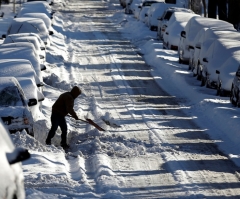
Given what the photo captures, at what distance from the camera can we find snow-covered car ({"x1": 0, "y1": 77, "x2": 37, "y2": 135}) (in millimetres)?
14102

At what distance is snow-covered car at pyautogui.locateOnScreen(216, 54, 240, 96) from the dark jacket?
6688 millimetres

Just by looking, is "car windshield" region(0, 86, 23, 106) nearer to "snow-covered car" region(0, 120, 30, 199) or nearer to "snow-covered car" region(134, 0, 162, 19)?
"snow-covered car" region(0, 120, 30, 199)

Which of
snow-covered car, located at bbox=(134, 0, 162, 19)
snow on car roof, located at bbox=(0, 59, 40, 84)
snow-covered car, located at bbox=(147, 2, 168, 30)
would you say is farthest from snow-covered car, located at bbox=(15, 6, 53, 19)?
snow on car roof, located at bbox=(0, 59, 40, 84)

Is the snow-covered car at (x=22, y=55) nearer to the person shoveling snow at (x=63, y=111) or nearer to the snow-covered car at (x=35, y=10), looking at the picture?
the person shoveling snow at (x=63, y=111)

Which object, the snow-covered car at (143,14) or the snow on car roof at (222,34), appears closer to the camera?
the snow on car roof at (222,34)

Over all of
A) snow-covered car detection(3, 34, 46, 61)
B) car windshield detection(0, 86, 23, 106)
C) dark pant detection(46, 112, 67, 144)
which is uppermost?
car windshield detection(0, 86, 23, 106)

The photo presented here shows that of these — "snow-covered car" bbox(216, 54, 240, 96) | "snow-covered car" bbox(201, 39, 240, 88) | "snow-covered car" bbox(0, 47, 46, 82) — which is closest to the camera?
"snow-covered car" bbox(0, 47, 46, 82)

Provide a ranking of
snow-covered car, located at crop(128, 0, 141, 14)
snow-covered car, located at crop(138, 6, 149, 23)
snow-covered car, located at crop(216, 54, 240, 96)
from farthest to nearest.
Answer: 1. snow-covered car, located at crop(128, 0, 141, 14)
2. snow-covered car, located at crop(138, 6, 149, 23)
3. snow-covered car, located at crop(216, 54, 240, 96)

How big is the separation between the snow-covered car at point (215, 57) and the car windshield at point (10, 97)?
29.0ft

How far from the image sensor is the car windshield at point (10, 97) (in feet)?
47.2

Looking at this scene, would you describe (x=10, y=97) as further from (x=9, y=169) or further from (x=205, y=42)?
(x=205, y=42)

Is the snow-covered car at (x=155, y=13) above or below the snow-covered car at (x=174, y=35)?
below

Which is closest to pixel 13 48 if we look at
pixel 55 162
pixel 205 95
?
pixel 205 95

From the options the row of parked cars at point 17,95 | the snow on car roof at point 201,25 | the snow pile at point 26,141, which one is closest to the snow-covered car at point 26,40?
the row of parked cars at point 17,95
